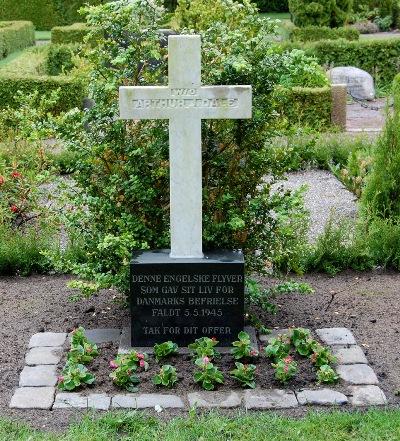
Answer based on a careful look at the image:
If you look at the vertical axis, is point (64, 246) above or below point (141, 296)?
below

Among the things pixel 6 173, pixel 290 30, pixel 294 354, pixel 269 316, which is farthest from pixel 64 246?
pixel 290 30

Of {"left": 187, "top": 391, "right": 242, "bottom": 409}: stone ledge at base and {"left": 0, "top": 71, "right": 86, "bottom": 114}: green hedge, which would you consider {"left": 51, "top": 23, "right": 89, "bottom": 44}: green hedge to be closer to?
{"left": 0, "top": 71, "right": 86, "bottom": 114}: green hedge

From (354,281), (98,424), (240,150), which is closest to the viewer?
(98,424)

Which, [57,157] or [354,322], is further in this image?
[57,157]

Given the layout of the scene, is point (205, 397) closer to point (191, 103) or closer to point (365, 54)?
point (191, 103)

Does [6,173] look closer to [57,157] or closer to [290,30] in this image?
[57,157]

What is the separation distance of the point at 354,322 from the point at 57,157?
209 inches

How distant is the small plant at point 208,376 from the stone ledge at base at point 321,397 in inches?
16.8

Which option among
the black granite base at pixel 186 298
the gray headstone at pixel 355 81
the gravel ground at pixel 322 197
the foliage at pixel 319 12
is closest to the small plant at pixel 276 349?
the black granite base at pixel 186 298

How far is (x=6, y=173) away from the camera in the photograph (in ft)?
27.2

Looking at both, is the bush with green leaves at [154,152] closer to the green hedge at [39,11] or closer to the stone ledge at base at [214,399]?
the stone ledge at base at [214,399]

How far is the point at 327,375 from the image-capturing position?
4906 mm

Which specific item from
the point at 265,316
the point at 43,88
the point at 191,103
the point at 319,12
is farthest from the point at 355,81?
the point at 191,103

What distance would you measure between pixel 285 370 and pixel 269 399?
0.20 m
